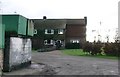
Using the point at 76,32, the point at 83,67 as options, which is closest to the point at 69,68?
the point at 83,67

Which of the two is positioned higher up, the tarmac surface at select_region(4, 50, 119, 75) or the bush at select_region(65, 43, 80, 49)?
the bush at select_region(65, 43, 80, 49)

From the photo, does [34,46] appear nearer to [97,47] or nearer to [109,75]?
[97,47]

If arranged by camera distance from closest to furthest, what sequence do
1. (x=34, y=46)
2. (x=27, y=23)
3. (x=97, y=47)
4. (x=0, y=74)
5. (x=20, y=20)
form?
(x=0, y=74) < (x=20, y=20) < (x=27, y=23) < (x=97, y=47) < (x=34, y=46)

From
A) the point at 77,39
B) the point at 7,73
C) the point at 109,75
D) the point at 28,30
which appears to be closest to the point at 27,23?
the point at 28,30

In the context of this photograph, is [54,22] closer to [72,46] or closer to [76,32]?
[76,32]

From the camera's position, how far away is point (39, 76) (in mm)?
19125

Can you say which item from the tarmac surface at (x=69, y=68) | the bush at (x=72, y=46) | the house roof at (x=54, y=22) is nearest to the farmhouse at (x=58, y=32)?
the house roof at (x=54, y=22)

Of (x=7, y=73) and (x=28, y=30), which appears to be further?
(x=28, y=30)

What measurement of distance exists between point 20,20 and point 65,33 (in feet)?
194

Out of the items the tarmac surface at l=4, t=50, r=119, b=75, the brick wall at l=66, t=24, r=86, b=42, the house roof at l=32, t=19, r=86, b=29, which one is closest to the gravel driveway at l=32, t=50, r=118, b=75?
the tarmac surface at l=4, t=50, r=119, b=75

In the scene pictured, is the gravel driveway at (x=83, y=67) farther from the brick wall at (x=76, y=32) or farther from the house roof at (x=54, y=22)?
the brick wall at (x=76, y=32)

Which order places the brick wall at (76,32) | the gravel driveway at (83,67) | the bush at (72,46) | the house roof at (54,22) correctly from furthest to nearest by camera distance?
the brick wall at (76,32), the house roof at (54,22), the bush at (72,46), the gravel driveway at (83,67)

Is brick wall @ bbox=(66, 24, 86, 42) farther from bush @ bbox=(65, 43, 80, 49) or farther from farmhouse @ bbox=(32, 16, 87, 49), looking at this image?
Result: bush @ bbox=(65, 43, 80, 49)

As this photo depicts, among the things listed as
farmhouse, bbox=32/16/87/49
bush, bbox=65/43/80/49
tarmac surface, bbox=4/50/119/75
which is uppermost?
farmhouse, bbox=32/16/87/49
